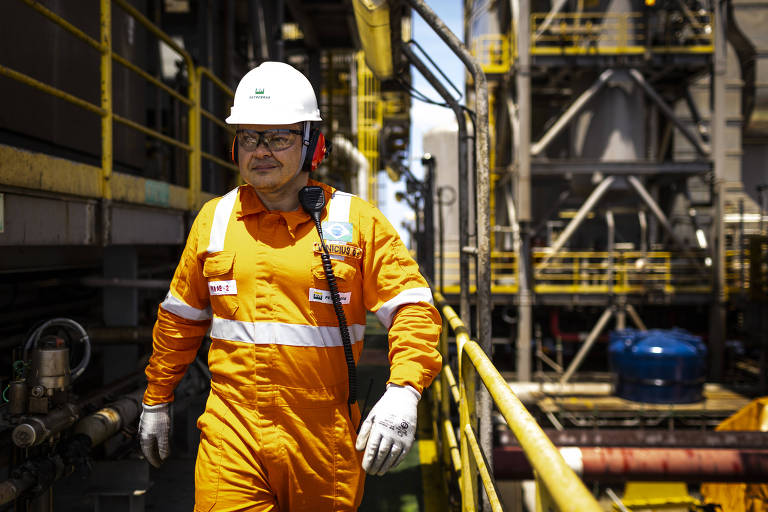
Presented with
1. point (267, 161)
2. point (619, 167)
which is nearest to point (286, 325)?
point (267, 161)

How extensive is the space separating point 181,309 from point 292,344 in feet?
1.69

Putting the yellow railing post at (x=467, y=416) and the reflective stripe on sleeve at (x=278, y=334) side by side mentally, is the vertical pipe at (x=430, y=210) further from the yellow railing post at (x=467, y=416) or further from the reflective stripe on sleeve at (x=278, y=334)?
the reflective stripe on sleeve at (x=278, y=334)

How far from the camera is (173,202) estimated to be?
4.95m

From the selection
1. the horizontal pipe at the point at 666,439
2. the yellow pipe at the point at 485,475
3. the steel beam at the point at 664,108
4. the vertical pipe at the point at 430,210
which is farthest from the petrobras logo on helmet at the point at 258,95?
the steel beam at the point at 664,108

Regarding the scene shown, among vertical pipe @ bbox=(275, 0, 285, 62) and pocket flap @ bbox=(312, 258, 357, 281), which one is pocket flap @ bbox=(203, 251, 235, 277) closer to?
pocket flap @ bbox=(312, 258, 357, 281)

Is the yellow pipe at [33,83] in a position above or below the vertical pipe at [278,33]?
below

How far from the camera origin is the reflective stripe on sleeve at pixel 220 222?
2.32 metres

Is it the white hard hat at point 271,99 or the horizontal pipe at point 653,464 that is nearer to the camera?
the white hard hat at point 271,99

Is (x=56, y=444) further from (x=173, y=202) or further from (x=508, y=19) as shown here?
(x=508, y=19)

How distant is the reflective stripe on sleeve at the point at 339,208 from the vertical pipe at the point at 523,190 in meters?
13.1

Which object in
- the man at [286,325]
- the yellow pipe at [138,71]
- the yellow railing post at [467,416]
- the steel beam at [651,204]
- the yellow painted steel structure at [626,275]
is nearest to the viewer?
the man at [286,325]

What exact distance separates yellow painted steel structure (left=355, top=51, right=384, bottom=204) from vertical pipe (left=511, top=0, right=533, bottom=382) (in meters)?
4.84

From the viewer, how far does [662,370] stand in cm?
1352

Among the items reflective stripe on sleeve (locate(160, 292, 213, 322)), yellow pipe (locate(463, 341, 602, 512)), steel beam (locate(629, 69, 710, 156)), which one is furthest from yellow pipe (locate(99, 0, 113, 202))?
steel beam (locate(629, 69, 710, 156))
